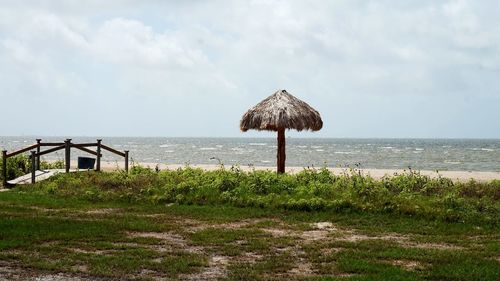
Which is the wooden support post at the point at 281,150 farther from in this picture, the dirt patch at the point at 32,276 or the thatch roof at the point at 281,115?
the dirt patch at the point at 32,276

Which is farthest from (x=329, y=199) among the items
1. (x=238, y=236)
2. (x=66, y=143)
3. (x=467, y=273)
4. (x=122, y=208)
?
(x=66, y=143)

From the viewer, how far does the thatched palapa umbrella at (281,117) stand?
22.1 m

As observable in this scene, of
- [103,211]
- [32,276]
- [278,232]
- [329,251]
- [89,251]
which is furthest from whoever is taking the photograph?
[103,211]

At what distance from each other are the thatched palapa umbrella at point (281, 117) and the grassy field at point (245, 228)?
3192mm

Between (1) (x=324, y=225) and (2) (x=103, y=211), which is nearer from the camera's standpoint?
(1) (x=324, y=225)

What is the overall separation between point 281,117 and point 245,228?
965 cm

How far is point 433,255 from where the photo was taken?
32.7 feet

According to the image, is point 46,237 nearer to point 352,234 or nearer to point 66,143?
point 352,234

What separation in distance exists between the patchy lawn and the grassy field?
26 mm

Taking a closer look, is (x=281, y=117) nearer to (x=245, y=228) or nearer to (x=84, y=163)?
(x=84, y=163)

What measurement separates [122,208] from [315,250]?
25.3 ft

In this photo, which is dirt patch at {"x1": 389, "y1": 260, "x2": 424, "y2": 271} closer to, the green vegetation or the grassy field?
the grassy field

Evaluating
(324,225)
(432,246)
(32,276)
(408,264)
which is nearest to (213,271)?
(32,276)

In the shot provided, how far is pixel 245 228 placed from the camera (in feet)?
42.4
